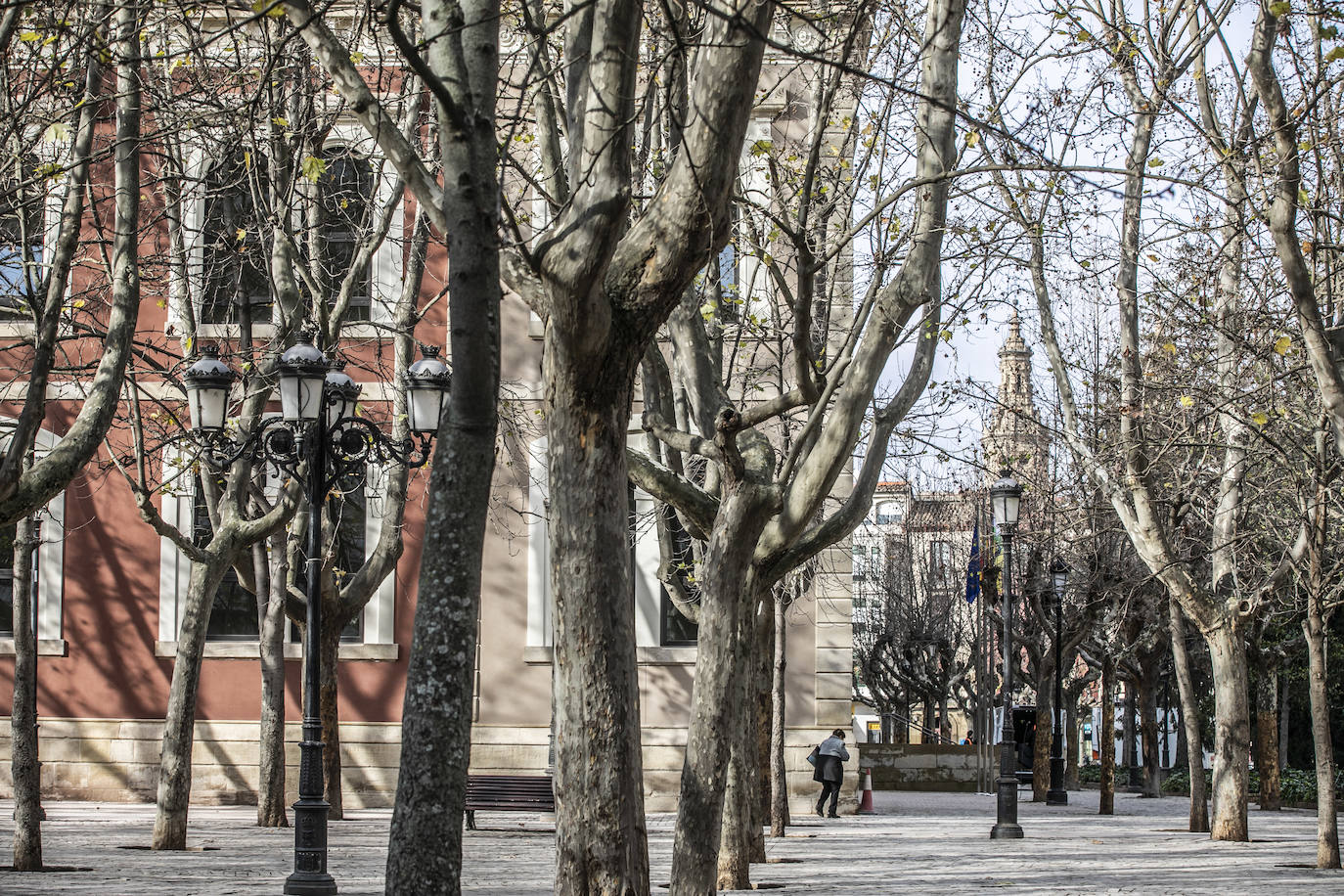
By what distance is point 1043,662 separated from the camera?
34125 millimetres

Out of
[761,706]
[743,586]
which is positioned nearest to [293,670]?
[761,706]

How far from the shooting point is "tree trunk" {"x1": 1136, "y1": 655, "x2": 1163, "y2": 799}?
32.2m

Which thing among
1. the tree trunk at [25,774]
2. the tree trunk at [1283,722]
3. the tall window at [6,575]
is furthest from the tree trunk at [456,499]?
the tree trunk at [1283,722]

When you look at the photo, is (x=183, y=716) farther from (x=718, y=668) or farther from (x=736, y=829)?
(x=718, y=668)

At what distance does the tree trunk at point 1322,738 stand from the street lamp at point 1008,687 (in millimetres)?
4588

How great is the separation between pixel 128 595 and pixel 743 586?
13.6 m

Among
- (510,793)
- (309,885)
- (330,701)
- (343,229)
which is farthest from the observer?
(343,229)

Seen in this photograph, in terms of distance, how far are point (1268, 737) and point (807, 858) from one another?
52.4 feet

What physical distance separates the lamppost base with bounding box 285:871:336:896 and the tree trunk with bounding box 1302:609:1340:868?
8.92 metres

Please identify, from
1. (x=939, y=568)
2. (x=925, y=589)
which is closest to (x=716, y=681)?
(x=925, y=589)

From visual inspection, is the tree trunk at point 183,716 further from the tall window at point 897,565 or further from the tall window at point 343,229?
the tall window at point 897,565

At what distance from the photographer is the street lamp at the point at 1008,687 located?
62.5 ft

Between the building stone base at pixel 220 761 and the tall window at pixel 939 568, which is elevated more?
the tall window at pixel 939 568

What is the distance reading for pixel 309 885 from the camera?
1071cm
